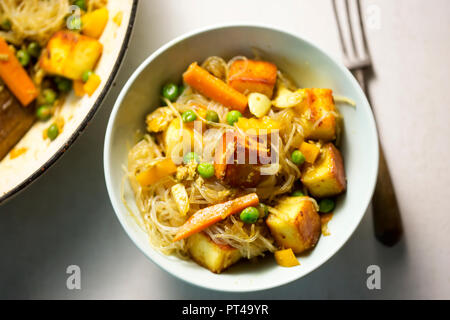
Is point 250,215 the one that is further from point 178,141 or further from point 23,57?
point 23,57

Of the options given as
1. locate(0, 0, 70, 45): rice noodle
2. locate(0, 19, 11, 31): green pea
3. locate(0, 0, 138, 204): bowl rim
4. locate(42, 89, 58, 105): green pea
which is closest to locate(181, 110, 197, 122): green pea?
locate(0, 0, 138, 204): bowl rim

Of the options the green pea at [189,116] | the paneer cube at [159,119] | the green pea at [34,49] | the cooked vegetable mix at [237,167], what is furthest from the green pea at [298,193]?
the green pea at [34,49]

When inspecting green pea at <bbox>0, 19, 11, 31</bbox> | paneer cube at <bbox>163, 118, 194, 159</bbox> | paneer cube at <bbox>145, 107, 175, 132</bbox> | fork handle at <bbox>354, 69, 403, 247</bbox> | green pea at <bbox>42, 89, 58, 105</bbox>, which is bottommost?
fork handle at <bbox>354, 69, 403, 247</bbox>

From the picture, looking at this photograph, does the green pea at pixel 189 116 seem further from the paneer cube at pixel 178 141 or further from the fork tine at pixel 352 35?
the fork tine at pixel 352 35

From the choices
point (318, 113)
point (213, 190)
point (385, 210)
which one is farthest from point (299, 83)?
point (385, 210)

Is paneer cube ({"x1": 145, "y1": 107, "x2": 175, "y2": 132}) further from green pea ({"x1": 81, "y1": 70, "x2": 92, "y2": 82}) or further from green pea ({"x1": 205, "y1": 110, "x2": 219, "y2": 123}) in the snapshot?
green pea ({"x1": 81, "y1": 70, "x2": 92, "y2": 82})
